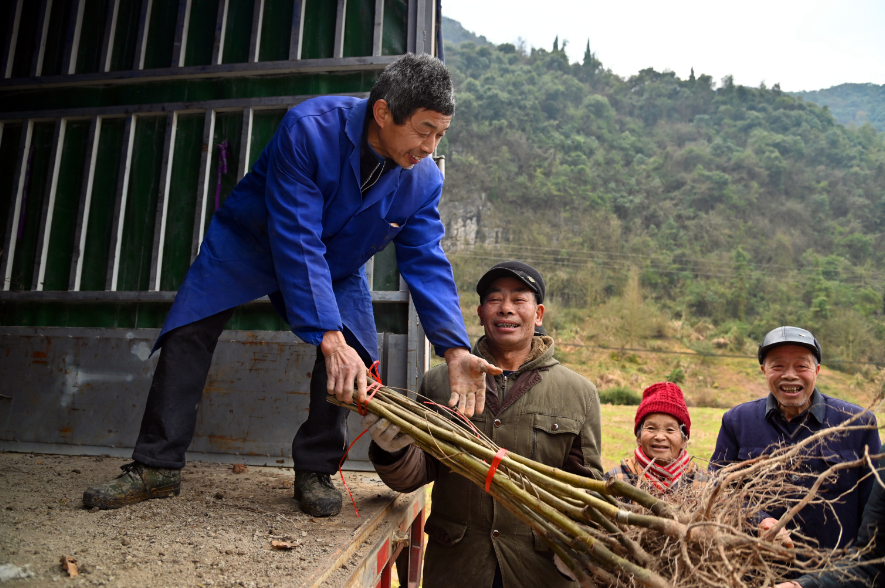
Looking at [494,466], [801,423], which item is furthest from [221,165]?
[801,423]

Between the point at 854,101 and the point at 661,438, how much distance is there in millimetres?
124693

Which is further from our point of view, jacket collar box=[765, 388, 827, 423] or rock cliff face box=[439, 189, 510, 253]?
rock cliff face box=[439, 189, 510, 253]

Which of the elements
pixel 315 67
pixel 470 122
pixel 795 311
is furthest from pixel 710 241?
pixel 315 67

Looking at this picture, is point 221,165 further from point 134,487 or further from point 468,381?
point 468,381

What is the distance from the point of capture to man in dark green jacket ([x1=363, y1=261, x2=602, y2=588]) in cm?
203

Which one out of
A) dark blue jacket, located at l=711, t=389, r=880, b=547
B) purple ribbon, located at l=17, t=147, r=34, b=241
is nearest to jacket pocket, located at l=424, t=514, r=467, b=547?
dark blue jacket, located at l=711, t=389, r=880, b=547

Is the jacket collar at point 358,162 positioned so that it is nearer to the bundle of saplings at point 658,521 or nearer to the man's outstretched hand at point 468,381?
the man's outstretched hand at point 468,381

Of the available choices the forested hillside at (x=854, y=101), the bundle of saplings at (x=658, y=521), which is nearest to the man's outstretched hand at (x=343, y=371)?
the bundle of saplings at (x=658, y=521)

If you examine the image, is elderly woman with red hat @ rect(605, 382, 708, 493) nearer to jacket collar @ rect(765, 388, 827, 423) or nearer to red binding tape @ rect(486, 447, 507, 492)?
jacket collar @ rect(765, 388, 827, 423)

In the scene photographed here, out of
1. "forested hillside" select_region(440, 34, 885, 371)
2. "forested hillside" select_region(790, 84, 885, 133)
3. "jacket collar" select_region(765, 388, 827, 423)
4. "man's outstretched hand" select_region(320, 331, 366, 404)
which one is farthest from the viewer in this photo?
"forested hillside" select_region(790, 84, 885, 133)

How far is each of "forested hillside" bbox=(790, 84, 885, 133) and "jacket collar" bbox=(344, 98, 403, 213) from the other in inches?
4224

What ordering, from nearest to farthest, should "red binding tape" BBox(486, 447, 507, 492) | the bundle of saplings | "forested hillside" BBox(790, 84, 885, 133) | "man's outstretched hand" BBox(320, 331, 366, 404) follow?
the bundle of saplings < "red binding tape" BBox(486, 447, 507, 492) < "man's outstretched hand" BBox(320, 331, 366, 404) < "forested hillside" BBox(790, 84, 885, 133)

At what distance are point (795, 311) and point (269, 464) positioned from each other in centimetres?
4890

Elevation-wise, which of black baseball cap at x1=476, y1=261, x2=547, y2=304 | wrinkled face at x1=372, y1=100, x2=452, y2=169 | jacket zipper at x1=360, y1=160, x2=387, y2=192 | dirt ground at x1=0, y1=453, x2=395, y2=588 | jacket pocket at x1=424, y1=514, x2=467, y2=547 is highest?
wrinkled face at x1=372, y1=100, x2=452, y2=169
